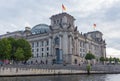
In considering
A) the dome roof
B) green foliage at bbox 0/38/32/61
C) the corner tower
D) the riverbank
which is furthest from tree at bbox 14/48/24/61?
the dome roof

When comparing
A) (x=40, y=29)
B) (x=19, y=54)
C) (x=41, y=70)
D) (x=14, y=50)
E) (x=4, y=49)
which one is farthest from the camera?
(x=40, y=29)

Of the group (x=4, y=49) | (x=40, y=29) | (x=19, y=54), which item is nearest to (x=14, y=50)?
(x=19, y=54)

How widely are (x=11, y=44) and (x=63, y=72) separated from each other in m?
23.3

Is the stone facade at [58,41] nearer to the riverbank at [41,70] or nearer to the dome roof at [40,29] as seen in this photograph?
the dome roof at [40,29]

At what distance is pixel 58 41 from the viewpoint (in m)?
127

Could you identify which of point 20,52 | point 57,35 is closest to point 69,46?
point 57,35

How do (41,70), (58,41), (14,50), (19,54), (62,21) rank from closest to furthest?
(41,70) < (19,54) < (14,50) < (58,41) < (62,21)

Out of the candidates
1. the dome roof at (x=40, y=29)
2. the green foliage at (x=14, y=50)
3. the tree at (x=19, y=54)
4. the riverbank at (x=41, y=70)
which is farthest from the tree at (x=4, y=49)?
the dome roof at (x=40, y=29)

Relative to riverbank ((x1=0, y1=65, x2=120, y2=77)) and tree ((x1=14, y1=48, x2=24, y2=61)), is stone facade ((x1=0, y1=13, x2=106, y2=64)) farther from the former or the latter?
tree ((x1=14, y1=48, x2=24, y2=61))

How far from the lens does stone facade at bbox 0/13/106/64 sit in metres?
124

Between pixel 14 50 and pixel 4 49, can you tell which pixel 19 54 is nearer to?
pixel 4 49

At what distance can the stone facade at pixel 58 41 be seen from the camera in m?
124

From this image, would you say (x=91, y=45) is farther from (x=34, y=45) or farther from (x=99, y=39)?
(x=34, y=45)

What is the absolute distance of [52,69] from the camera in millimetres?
80500
